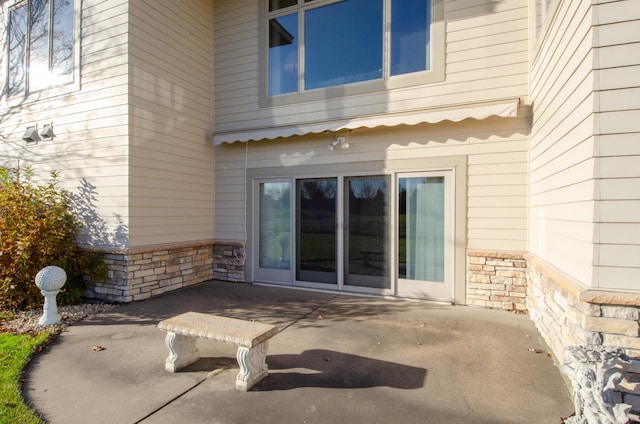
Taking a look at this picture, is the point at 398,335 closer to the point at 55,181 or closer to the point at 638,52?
the point at 638,52

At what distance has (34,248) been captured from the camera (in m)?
5.57

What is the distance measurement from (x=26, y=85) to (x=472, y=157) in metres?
9.12

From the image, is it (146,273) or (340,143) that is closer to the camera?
(146,273)

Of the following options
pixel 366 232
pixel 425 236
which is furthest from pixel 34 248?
pixel 425 236

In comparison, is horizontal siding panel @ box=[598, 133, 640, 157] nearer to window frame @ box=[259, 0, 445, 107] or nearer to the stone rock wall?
window frame @ box=[259, 0, 445, 107]

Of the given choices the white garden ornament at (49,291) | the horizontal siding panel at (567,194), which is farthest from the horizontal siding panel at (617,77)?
the white garden ornament at (49,291)

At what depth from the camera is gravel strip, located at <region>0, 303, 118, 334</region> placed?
15.3ft

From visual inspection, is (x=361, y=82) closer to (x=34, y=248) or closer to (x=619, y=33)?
(x=619, y=33)

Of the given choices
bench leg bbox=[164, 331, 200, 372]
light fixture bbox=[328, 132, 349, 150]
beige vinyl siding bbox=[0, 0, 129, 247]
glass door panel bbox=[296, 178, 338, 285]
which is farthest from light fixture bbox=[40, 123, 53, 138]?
bench leg bbox=[164, 331, 200, 372]

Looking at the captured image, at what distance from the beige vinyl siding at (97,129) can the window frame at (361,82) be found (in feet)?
8.50

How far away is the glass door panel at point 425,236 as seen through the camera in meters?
5.77

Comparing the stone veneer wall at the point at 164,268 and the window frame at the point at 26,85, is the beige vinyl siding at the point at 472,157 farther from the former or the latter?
the window frame at the point at 26,85

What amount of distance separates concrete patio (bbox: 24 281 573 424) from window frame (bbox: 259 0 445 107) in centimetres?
393

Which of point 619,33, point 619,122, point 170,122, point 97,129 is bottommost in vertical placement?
point 619,122
